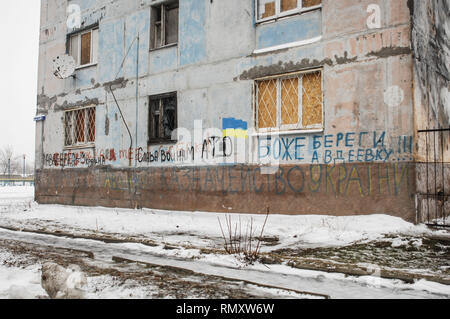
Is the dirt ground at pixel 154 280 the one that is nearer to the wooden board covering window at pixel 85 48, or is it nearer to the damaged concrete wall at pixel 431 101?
the damaged concrete wall at pixel 431 101

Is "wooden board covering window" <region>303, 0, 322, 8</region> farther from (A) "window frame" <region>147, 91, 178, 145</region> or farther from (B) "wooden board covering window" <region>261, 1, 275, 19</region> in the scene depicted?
(A) "window frame" <region>147, 91, 178, 145</region>

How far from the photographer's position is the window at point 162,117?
10.9 metres

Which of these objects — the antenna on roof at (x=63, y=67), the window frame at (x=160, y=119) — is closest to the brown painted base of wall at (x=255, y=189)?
the window frame at (x=160, y=119)

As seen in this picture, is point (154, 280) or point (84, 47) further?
point (84, 47)

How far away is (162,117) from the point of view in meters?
11.1

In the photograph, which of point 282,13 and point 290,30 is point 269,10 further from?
point 290,30

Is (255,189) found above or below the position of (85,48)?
below

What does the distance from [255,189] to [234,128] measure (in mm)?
1587

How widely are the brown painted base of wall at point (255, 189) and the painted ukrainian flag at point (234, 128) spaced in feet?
2.68

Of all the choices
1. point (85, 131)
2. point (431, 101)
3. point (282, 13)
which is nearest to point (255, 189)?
point (282, 13)

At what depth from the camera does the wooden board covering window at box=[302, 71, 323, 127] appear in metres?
8.57

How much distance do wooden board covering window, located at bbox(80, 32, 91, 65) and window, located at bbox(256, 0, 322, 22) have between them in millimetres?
6660

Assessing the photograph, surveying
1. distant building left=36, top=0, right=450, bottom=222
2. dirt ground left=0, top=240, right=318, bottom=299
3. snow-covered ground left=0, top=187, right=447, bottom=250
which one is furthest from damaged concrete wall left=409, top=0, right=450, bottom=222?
dirt ground left=0, top=240, right=318, bottom=299
